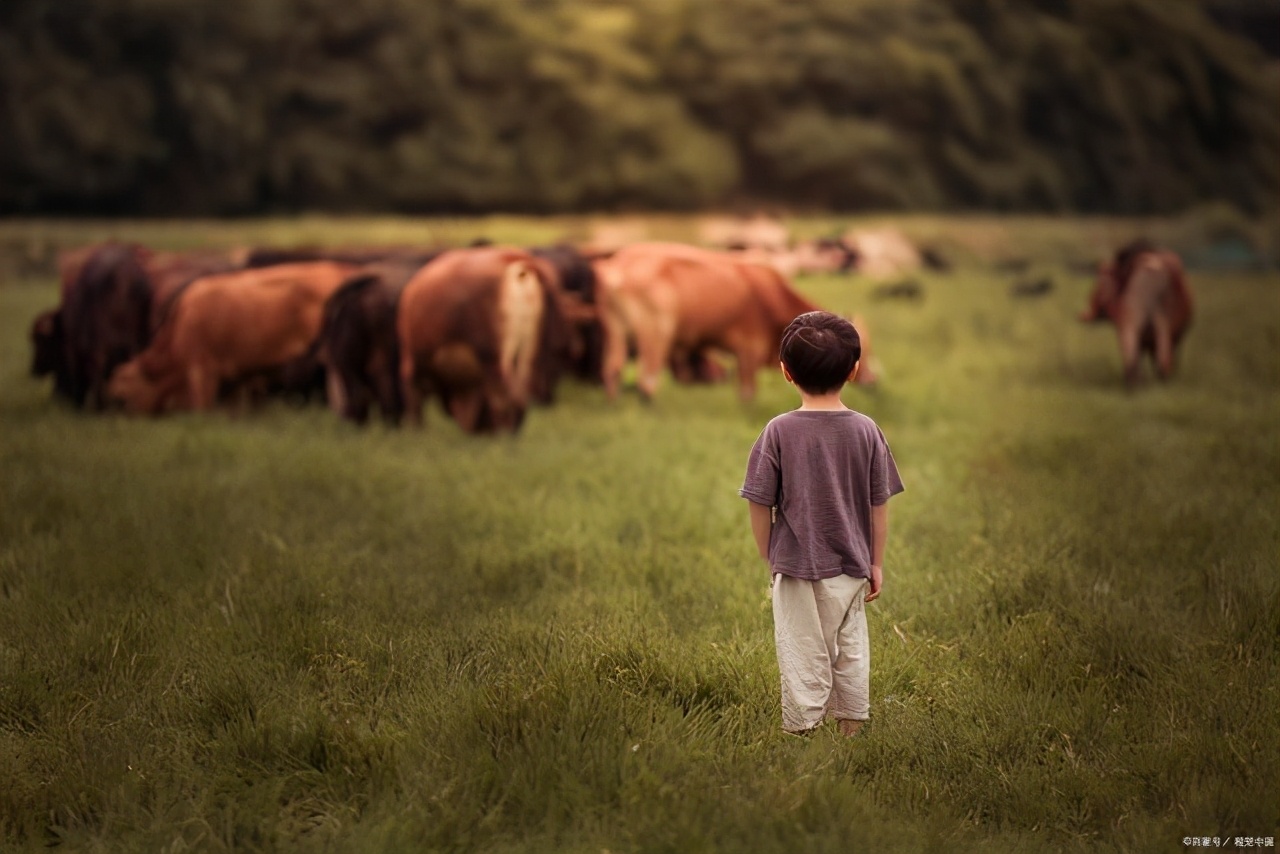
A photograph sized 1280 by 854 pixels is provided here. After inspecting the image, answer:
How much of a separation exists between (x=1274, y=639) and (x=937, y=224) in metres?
16.1

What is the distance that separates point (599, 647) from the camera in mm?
3547

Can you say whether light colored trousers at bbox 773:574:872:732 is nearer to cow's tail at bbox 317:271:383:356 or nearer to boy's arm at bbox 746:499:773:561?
boy's arm at bbox 746:499:773:561

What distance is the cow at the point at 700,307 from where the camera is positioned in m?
8.88

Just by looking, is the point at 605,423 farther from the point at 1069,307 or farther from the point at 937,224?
the point at 937,224

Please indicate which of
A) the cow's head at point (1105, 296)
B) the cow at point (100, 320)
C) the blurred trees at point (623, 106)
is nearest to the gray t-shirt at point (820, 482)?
the cow at point (100, 320)

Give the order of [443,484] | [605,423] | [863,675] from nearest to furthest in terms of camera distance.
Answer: [863,675]
[443,484]
[605,423]

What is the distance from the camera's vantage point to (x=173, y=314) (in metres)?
8.82

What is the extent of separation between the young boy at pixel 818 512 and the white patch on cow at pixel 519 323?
4.88 m

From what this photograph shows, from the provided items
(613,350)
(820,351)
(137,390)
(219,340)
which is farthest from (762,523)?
(137,390)

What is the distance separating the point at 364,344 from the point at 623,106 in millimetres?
14065

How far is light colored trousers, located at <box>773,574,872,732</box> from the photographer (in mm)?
3018

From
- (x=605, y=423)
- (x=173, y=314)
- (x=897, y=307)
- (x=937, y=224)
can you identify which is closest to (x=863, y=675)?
(x=605, y=423)

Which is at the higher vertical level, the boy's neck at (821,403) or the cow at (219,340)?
the boy's neck at (821,403)

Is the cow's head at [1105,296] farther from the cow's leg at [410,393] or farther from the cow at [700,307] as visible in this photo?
Answer: the cow's leg at [410,393]
